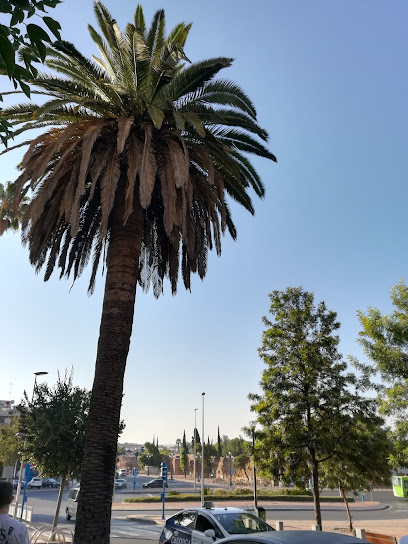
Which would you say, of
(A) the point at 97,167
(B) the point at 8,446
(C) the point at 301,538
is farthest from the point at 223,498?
(C) the point at 301,538

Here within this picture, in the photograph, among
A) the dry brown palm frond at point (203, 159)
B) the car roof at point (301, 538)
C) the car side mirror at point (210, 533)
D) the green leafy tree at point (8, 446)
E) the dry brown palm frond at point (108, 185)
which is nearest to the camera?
the car roof at point (301, 538)

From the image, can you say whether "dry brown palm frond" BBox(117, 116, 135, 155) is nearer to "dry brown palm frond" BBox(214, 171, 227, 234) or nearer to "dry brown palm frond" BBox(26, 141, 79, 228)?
"dry brown palm frond" BBox(26, 141, 79, 228)

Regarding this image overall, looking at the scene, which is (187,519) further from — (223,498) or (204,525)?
(223,498)

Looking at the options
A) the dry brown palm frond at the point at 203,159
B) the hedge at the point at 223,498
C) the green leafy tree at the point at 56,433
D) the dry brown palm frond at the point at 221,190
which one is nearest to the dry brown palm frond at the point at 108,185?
the dry brown palm frond at the point at 203,159

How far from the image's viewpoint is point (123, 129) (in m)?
9.42

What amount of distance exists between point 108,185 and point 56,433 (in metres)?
11.2

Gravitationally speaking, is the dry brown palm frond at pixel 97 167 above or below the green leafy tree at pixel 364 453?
above

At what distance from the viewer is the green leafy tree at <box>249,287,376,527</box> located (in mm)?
15500

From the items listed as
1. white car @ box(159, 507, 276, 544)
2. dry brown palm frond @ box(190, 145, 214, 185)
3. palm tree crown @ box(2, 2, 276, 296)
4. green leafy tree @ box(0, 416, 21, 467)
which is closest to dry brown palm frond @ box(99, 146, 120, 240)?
Result: palm tree crown @ box(2, 2, 276, 296)

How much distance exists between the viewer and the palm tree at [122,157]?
9.26m

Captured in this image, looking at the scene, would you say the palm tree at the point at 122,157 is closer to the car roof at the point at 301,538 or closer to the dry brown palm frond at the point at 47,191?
the dry brown palm frond at the point at 47,191

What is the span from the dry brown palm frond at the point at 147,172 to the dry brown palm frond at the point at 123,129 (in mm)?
479

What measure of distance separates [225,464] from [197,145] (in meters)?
81.5

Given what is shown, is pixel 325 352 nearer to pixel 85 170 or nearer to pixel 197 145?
pixel 197 145
